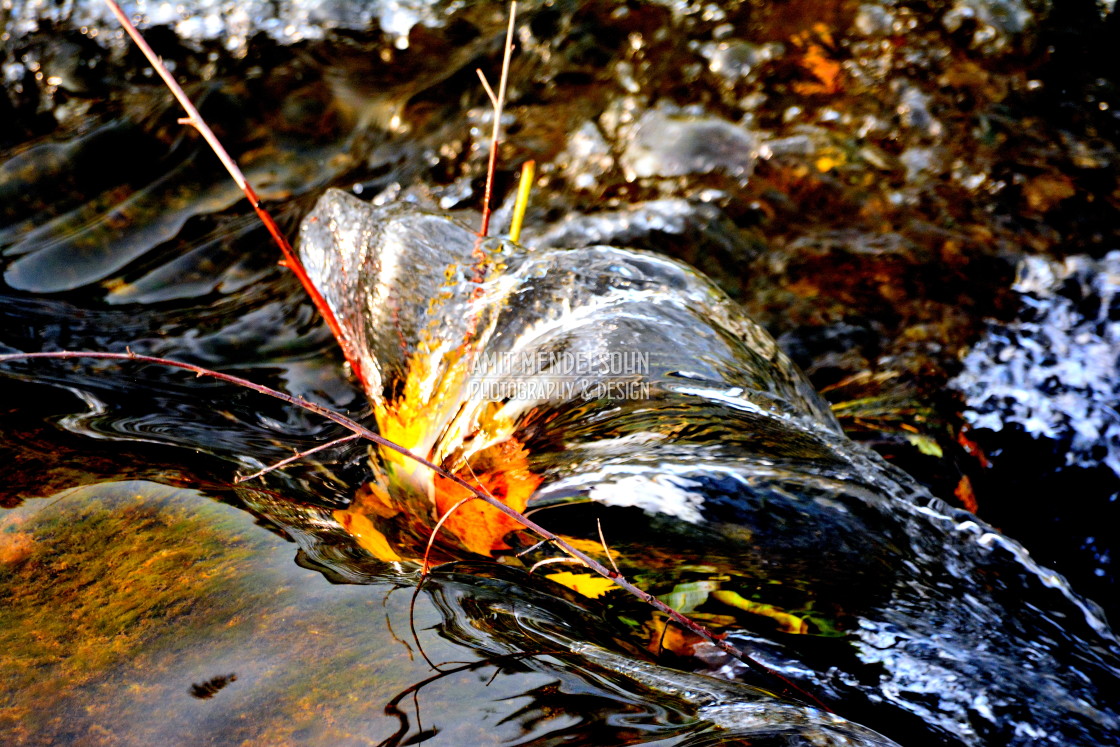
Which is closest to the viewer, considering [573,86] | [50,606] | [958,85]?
[50,606]

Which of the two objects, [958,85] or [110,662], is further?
[958,85]

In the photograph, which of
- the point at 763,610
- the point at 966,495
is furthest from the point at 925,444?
the point at 763,610

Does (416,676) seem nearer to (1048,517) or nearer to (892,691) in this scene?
(892,691)

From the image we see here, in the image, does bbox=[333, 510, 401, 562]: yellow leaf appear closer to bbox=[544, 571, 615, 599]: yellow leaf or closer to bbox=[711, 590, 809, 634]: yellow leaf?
bbox=[544, 571, 615, 599]: yellow leaf

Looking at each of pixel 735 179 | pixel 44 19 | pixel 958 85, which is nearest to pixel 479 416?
pixel 735 179

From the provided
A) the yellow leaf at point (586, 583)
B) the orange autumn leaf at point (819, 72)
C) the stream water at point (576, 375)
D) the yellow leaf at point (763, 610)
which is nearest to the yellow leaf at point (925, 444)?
the stream water at point (576, 375)

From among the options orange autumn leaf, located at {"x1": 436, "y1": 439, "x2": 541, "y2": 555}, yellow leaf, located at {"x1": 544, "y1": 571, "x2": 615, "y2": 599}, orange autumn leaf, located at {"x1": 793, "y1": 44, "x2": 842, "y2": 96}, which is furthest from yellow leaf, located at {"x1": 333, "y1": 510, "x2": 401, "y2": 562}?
orange autumn leaf, located at {"x1": 793, "y1": 44, "x2": 842, "y2": 96}

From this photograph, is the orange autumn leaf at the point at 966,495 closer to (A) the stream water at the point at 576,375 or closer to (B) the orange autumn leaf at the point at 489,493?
(A) the stream water at the point at 576,375
